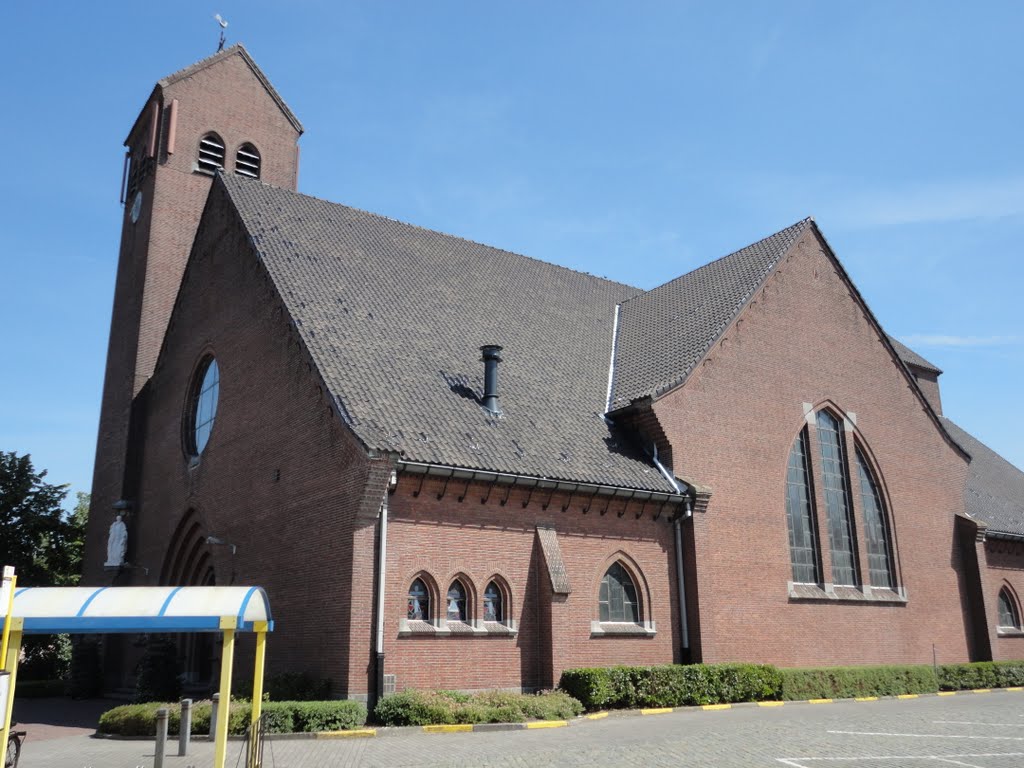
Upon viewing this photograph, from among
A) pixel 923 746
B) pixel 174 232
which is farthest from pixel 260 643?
pixel 174 232

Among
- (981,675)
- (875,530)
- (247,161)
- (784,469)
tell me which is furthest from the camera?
(247,161)

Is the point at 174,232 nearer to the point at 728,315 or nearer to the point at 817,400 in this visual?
the point at 728,315

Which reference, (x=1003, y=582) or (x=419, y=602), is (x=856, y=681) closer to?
(x=1003, y=582)

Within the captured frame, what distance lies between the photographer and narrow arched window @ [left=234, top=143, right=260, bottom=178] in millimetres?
29875

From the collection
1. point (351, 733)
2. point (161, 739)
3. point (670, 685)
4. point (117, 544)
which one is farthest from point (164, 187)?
point (161, 739)

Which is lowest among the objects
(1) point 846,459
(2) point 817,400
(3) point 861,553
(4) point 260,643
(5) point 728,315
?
(4) point 260,643

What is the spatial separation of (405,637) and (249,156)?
64.8 feet

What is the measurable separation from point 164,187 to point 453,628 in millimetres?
18328

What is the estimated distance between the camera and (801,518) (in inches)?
925

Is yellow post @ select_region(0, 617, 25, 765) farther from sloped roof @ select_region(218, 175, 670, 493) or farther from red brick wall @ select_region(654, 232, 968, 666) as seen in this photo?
red brick wall @ select_region(654, 232, 968, 666)

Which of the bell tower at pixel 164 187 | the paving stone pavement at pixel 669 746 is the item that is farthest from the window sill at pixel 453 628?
the bell tower at pixel 164 187

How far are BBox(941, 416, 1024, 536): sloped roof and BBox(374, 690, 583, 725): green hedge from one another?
18.5 meters

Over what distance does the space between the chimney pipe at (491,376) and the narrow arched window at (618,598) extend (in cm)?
437

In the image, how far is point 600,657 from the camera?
18.5m
